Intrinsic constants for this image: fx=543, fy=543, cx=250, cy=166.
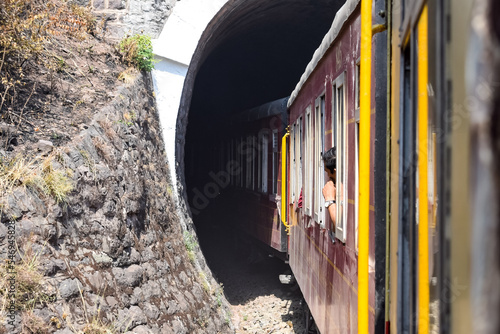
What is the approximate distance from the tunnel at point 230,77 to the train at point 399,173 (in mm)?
5281

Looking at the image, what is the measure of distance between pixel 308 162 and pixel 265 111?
5461mm

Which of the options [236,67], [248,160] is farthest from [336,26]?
[236,67]

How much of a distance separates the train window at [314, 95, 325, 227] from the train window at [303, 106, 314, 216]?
40cm

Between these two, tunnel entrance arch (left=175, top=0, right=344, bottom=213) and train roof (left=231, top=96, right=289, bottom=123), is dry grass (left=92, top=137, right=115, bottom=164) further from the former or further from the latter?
train roof (left=231, top=96, right=289, bottom=123)

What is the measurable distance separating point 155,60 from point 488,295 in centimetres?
993

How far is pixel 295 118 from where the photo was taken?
8.70 m

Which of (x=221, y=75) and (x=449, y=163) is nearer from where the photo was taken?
(x=449, y=163)

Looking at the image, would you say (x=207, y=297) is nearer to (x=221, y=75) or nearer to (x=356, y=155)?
(x=356, y=155)

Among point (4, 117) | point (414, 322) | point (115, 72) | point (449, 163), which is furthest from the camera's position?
point (115, 72)

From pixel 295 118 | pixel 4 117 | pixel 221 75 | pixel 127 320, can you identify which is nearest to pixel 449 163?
pixel 127 320

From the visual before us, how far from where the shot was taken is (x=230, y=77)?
21.9 m

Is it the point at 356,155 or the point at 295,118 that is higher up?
the point at 295,118

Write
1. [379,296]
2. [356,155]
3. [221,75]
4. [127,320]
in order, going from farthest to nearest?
[221,75]
[127,320]
[356,155]
[379,296]

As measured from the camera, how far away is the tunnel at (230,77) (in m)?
12.7
